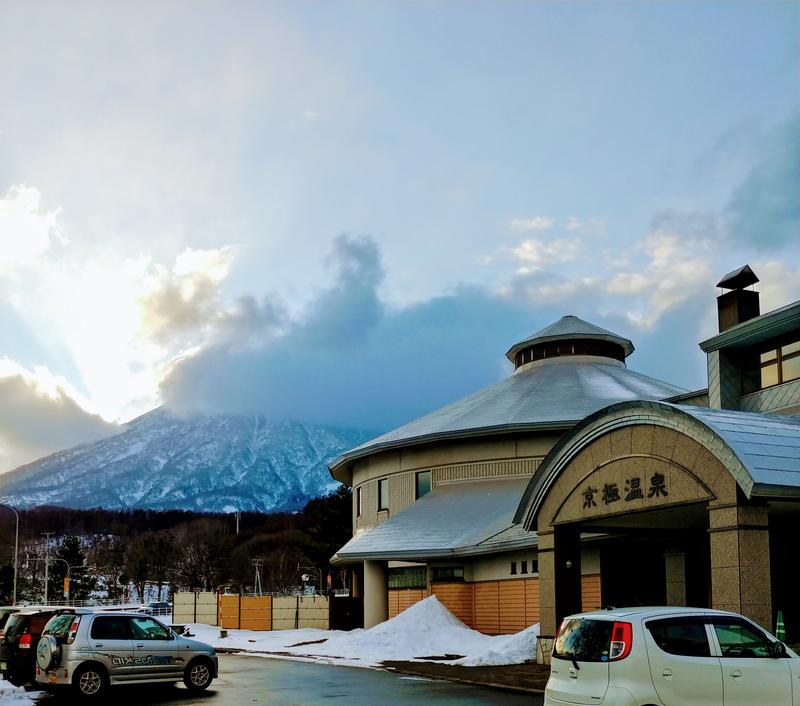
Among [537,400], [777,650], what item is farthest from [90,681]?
[537,400]

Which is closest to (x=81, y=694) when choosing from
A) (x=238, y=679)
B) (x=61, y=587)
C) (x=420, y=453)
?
(x=238, y=679)

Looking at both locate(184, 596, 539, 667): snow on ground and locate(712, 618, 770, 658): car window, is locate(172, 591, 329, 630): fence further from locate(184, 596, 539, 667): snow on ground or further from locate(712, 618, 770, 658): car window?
locate(712, 618, 770, 658): car window

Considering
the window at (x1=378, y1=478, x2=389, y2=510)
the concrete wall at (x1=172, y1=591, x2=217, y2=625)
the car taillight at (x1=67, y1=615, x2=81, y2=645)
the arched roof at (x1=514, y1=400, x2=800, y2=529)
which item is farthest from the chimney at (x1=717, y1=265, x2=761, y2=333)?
the concrete wall at (x1=172, y1=591, x2=217, y2=625)

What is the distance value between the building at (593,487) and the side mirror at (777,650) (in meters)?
5.22

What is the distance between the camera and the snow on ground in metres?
28.3

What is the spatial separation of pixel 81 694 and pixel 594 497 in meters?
12.0

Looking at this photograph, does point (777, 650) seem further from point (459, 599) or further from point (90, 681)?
point (459, 599)

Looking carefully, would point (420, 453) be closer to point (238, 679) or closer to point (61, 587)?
point (238, 679)

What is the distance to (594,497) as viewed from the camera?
2312 centimetres

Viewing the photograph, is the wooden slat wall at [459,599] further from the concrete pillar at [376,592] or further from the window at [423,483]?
the window at [423,483]

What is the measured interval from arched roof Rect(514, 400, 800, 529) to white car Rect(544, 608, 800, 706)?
18.0 feet

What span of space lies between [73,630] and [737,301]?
65.2ft

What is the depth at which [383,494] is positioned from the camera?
168ft

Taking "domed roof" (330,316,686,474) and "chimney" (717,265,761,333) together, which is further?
"domed roof" (330,316,686,474)
